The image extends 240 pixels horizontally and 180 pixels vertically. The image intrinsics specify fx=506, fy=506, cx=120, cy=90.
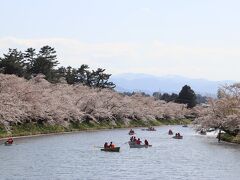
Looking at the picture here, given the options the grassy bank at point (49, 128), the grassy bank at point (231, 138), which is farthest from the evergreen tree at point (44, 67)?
the grassy bank at point (231, 138)

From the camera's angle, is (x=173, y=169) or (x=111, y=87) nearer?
(x=173, y=169)

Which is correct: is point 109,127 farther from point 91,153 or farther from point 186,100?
point 186,100

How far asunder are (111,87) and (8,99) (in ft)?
235

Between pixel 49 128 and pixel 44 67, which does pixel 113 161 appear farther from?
pixel 44 67

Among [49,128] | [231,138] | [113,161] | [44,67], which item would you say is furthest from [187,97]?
[113,161]

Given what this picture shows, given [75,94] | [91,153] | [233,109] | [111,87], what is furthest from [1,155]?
[111,87]

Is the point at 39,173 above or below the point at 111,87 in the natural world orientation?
below

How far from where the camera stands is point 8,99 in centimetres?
6269

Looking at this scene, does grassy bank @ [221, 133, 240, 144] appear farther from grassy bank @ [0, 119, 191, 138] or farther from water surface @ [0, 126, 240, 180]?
grassy bank @ [0, 119, 191, 138]

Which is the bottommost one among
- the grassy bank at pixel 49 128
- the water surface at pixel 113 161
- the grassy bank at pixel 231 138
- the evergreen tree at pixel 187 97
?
the water surface at pixel 113 161

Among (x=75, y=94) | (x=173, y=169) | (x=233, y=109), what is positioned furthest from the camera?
(x=75, y=94)

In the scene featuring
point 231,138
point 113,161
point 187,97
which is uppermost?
point 187,97

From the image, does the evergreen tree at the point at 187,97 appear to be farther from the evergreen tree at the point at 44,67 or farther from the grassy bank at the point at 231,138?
the grassy bank at the point at 231,138

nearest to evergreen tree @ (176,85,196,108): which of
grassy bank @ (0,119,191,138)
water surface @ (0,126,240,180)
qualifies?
grassy bank @ (0,119,191,138)
